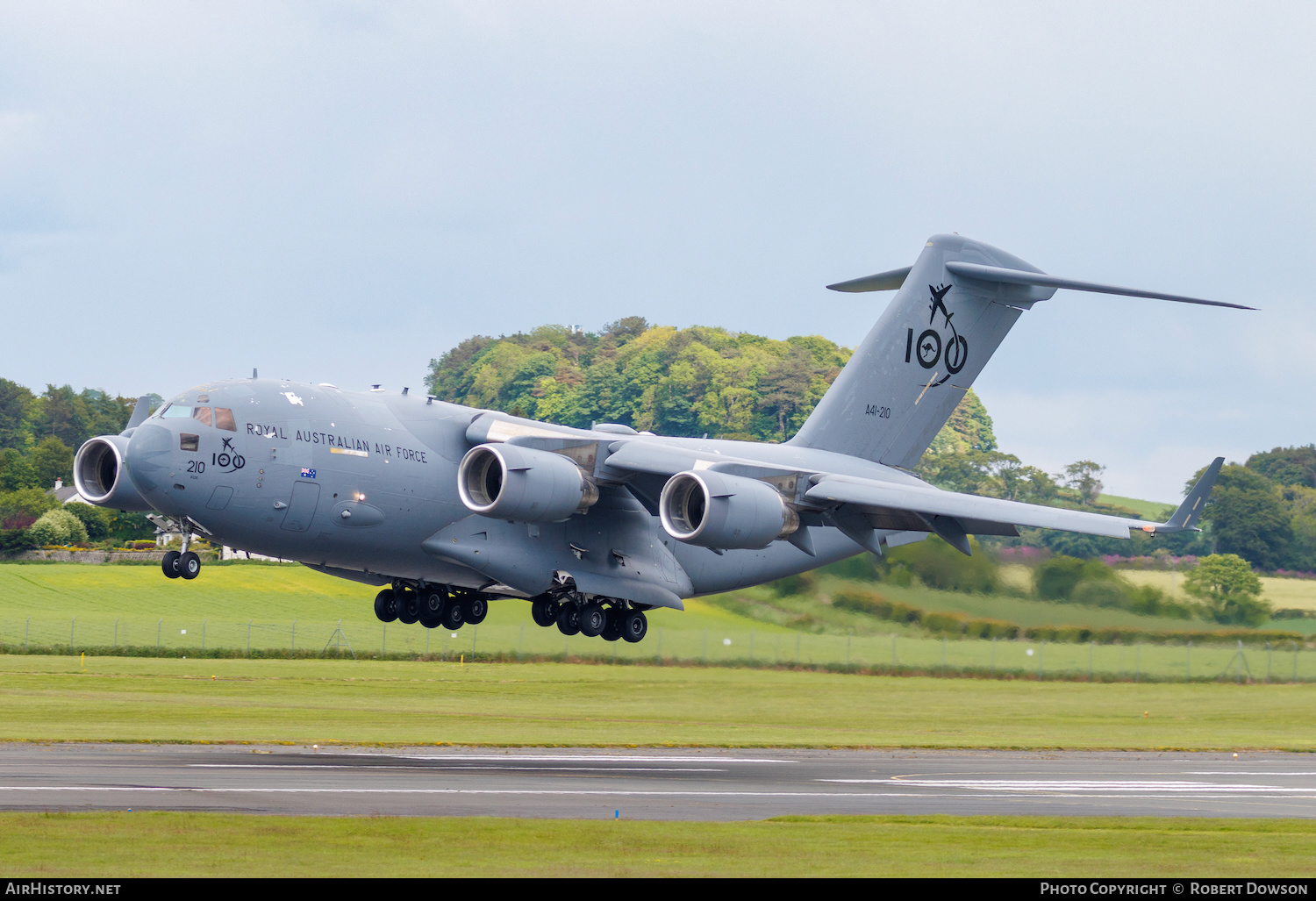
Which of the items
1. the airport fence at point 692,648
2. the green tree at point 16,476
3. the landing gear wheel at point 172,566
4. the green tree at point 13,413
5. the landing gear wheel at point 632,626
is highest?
the green tree at point 13,413

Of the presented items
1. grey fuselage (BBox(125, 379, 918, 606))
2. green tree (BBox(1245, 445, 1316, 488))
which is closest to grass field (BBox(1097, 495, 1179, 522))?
green tree (BBox(1245, 445, 1316, 488))

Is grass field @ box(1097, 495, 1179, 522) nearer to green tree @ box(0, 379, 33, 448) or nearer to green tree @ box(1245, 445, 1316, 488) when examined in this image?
green tree @ box(1245, 445, 1316, 488)

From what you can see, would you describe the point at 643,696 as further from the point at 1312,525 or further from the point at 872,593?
the point at 1312,525

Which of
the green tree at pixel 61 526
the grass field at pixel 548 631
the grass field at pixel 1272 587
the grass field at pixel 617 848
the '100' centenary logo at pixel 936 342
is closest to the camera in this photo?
the grass field at pixel 617 848

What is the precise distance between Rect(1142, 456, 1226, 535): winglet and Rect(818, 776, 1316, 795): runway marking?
6111 mm

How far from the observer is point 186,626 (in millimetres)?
54688

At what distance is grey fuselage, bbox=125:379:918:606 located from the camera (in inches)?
768

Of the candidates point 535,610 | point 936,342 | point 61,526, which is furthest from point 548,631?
point 535,610

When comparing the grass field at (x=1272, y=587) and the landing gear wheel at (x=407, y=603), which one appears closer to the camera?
the landing gear wheel at (x=407, y=603)

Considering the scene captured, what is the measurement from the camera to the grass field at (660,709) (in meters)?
34.2

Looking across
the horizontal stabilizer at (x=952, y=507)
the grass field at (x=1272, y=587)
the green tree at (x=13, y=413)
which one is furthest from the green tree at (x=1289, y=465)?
the green tree at (x=13, y=413)

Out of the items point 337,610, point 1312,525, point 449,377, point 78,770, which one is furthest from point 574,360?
point 78,770

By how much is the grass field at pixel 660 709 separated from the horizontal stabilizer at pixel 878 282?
1103cm

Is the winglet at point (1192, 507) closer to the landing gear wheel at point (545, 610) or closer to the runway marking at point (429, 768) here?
the landing gear wheel at point (545, 610)
